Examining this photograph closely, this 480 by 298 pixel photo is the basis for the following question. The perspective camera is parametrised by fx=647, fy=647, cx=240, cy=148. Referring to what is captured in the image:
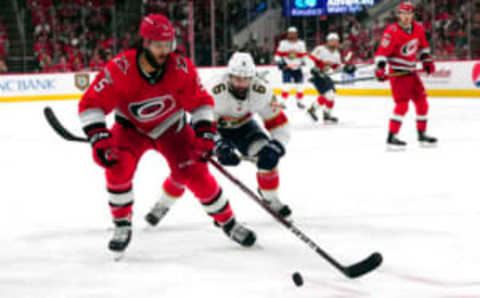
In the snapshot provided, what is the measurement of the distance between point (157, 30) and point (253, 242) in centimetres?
109

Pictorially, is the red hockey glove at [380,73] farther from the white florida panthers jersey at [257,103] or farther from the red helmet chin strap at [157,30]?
the red helmet chin strap at [157,30]

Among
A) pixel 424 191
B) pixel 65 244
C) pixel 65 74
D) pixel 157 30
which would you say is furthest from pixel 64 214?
pixel 65 74

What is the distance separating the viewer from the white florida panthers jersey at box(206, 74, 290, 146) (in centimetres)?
337

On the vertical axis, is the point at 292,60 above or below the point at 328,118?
above

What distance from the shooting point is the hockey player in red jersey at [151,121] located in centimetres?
277

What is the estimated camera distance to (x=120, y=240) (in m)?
2.94

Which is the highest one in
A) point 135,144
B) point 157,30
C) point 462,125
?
point 157,30

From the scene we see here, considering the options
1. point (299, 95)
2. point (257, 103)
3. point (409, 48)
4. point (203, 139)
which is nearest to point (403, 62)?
point (409, 48)

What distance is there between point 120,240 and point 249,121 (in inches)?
44.4

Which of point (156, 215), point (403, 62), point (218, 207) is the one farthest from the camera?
point (403, 62)

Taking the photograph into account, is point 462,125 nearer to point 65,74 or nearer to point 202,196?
point 202,196

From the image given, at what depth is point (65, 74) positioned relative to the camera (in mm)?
13984

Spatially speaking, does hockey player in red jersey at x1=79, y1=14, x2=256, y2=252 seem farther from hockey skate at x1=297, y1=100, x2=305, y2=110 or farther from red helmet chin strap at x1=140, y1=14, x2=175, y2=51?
hockey skate at x1=297, y1=100, x2=305, y2=110

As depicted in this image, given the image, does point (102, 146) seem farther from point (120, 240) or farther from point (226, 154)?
point (226, 154)
